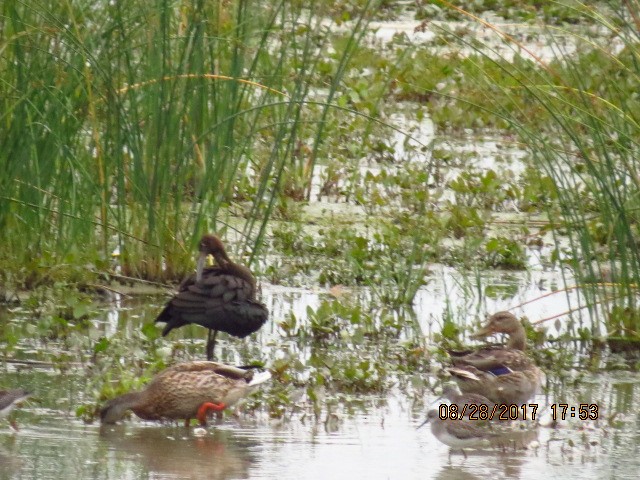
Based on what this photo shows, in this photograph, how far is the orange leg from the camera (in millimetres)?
6188

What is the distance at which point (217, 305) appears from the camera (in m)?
7.24

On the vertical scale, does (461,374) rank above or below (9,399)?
above

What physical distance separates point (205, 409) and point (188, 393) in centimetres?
10

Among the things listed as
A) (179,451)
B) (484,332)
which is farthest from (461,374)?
(179,451)

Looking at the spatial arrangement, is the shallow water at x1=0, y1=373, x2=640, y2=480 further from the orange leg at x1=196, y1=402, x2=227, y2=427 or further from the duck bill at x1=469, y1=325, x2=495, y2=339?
the duck bill at x1=469, y1=325, x2=495, y2=339

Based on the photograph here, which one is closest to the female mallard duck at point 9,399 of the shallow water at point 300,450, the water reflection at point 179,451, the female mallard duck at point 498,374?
the shallow water at point 300,450

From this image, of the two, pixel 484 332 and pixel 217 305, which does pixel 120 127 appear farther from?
pixel 484 332

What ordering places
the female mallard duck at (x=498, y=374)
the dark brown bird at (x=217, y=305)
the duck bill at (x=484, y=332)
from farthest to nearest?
1. the duck bill at (x=484, y=332)
2. the dark brown bird at (x=217, y=305)
3. the female mallard duck at (x=498, y=374)

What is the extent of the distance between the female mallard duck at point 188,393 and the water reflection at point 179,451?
0.26ft

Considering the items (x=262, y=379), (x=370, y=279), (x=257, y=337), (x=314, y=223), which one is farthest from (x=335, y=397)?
(x=314, y=223)

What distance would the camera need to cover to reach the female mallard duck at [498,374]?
6.60 meters

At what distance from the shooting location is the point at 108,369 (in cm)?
681

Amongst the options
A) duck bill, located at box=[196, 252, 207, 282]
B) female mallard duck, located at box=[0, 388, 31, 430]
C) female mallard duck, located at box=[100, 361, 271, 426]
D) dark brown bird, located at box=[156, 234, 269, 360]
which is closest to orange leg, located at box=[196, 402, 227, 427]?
female mallard duck, located at box=[100, 361, 271, 426]

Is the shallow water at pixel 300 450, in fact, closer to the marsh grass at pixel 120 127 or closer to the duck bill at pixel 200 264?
the duck bill at pixel 200 264
